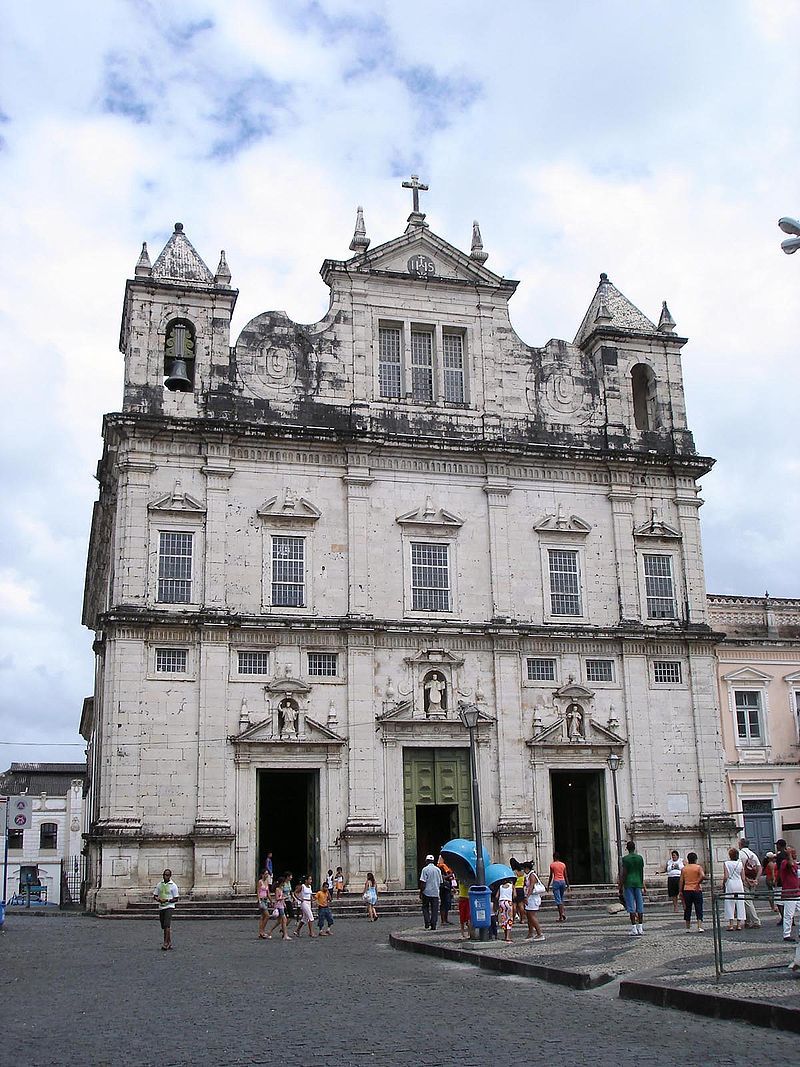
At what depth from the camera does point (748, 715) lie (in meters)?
38.6

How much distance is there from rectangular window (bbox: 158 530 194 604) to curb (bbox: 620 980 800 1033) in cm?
2027

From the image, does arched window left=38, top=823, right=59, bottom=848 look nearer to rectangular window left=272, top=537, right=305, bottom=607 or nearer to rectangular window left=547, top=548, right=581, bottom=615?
rectangular window left=272, top=537, right=305, bottom=607

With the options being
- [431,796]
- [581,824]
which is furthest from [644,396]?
[431,796]

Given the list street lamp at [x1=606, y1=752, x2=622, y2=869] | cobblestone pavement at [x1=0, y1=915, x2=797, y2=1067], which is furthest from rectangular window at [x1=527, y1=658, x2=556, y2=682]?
cobblestone pavement at [x1=0, y1=915, x2=797, y2=1067]

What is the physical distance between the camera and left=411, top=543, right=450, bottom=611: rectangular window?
34688 millimetres

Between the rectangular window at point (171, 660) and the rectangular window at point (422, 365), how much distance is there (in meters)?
10.7

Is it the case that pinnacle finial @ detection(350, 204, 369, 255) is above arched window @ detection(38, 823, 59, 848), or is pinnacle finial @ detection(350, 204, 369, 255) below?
above

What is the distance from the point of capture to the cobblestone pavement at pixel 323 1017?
1104 cm

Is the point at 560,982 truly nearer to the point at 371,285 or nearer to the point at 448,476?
the point at 448,476

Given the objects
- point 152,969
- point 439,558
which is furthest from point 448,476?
point 152,969

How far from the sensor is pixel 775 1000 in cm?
1246

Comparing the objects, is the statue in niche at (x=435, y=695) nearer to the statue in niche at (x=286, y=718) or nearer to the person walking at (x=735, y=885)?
the statue in niche at (x=286, y=718)

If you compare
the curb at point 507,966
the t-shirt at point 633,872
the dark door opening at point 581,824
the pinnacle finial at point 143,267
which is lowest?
the curb at point 507,966

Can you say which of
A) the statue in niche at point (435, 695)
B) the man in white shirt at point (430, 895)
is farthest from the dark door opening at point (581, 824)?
the man in white shirt at point (430, 895)
